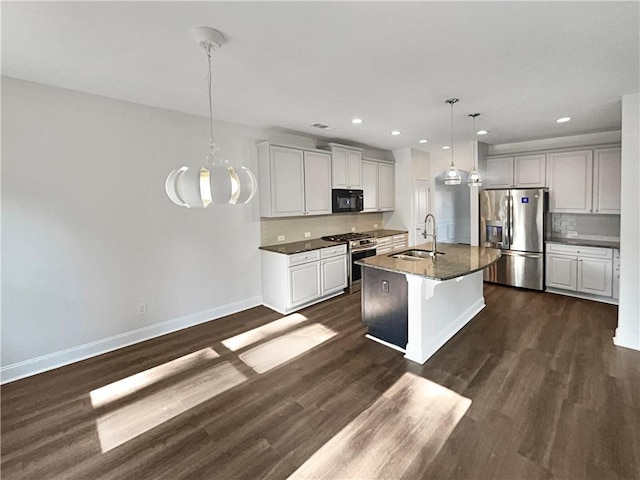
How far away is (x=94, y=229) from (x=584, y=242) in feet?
21.6

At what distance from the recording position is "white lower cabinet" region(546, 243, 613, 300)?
14.7 ft

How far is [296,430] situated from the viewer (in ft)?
7.09

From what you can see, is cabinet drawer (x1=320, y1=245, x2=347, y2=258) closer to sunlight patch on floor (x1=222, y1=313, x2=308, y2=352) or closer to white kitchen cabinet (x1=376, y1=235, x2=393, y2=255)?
white kitchen cabinet (x1=376, y1=235, x2=393, y2=255)

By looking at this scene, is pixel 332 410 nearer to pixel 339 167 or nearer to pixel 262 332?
pixel 262 332

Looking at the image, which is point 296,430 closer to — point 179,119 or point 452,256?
point 452,256

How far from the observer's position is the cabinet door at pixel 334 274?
4789 mm

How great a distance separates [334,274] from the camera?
4.93 meters

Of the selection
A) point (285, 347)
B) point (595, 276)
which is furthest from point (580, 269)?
point (285, 347)

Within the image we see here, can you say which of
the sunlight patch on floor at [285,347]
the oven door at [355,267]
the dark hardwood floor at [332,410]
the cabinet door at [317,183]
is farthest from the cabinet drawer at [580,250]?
the sunlight patch on floor at [285,347]

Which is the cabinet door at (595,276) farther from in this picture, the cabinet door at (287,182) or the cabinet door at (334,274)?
the cabinet door at (287,182)

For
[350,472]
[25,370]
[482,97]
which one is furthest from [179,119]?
[350,472]

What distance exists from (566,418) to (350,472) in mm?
1603

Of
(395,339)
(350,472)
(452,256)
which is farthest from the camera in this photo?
(452,256)

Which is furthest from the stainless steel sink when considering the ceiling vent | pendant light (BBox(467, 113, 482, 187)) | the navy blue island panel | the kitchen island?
the ceiling vent
